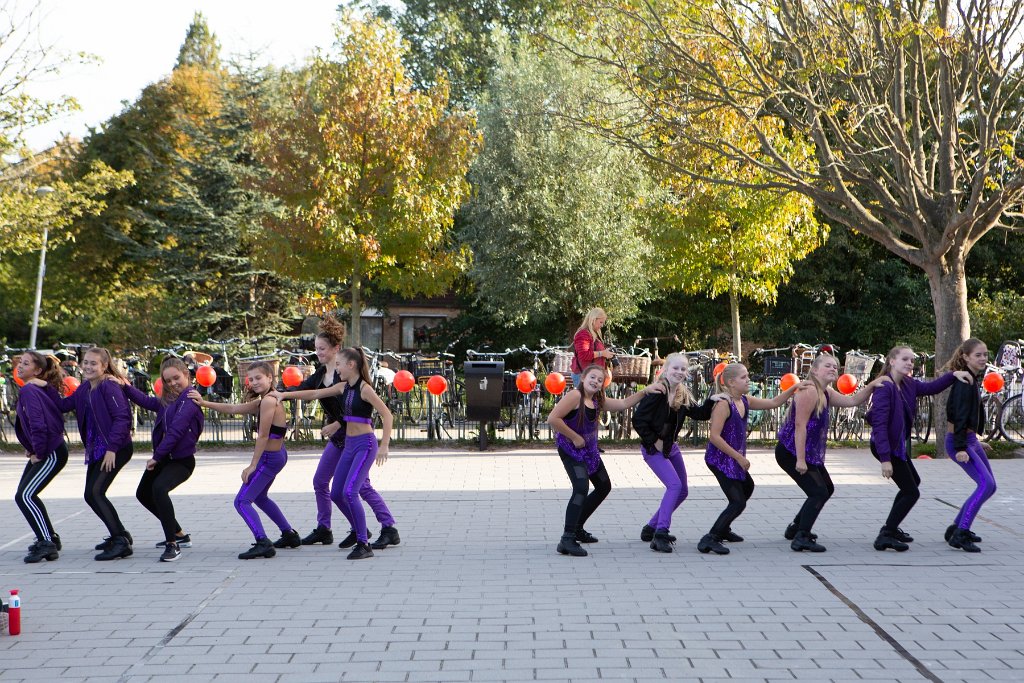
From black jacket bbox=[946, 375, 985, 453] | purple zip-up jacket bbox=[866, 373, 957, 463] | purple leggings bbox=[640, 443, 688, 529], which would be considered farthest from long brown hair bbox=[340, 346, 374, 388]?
black jacket bbox=[946, 375, 985, 453]

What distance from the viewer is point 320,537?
7992 mm

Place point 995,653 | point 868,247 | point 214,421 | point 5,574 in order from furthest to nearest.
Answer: point 868,247
point 214,421
point 5,574
point 995,653

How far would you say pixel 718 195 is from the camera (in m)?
20.0

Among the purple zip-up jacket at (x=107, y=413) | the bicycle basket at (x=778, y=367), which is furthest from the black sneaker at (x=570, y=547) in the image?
the bicycle basket at (x=778, y=367)

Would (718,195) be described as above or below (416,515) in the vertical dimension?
above

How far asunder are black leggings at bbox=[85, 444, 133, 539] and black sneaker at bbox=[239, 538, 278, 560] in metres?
0.93

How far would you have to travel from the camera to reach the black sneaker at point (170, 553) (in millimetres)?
7391

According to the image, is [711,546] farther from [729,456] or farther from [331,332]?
[331,332]

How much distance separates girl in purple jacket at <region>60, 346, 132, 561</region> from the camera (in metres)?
7.41

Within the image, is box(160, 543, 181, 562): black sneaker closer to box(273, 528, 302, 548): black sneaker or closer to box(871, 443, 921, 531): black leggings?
box(273, 528, 302, 548): black sneaker

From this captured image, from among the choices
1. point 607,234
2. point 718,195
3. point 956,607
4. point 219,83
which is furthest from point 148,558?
point 219,83

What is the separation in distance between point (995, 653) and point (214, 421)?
42.4 ft

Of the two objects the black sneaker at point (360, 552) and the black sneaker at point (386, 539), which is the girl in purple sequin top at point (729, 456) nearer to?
the black sneaker at point (386, 539)

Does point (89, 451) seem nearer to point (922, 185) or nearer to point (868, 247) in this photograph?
point (922, 185)
